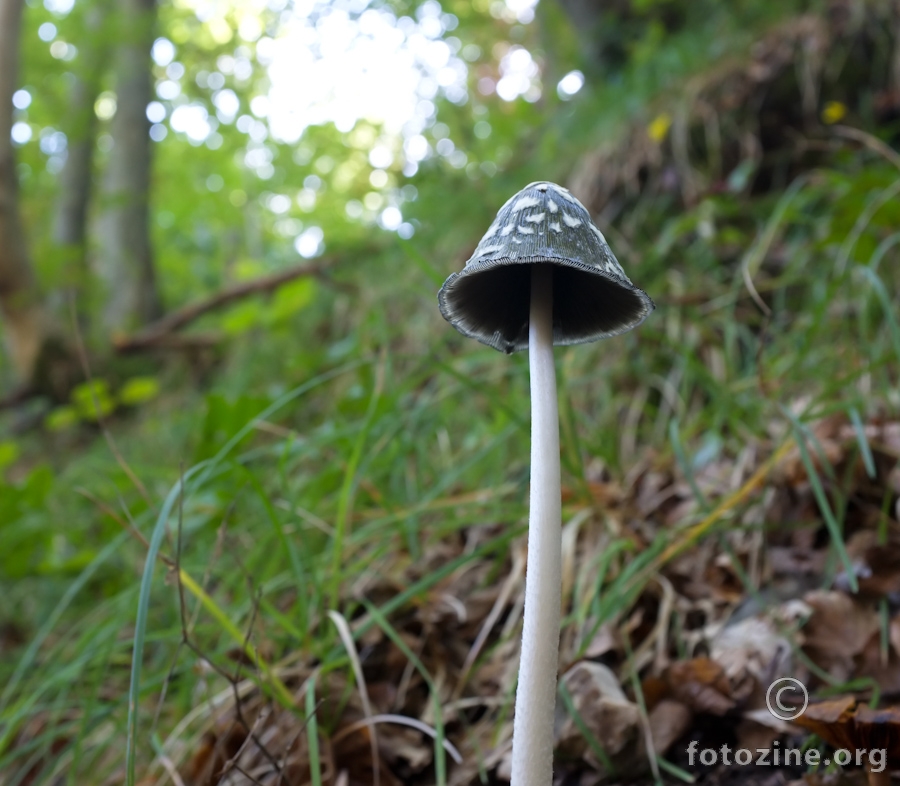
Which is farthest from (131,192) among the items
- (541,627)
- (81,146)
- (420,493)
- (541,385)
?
(541,627)

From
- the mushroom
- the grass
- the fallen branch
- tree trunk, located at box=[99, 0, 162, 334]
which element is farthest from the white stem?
tree trunk, located at box=[99, 0, 162, 334]

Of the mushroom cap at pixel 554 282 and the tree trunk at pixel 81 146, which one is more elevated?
the tree trunk at pixel 81 146

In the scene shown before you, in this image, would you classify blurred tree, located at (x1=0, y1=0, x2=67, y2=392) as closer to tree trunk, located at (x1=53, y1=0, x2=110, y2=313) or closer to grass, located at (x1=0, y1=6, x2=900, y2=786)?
tree trunk, located at (x1=53, y1=0, x2=110, y2=313)

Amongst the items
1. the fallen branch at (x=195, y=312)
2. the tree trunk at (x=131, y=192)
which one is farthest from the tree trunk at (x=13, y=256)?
the tree trunk at (x=131, y=192)

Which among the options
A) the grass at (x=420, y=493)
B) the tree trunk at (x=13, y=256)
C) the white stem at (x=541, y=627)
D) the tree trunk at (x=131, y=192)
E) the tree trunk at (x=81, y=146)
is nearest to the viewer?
the white stem at (x=541, y=627)

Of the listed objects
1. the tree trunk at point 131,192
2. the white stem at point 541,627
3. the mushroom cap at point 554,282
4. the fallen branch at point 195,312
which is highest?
the tree trunk at point 131,192

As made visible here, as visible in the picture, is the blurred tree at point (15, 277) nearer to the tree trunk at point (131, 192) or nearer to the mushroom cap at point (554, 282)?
the tree trunk at point (131, 192)

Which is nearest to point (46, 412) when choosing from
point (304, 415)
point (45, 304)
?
point (45, 304)
